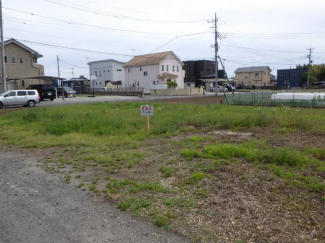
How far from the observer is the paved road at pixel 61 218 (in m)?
3.48

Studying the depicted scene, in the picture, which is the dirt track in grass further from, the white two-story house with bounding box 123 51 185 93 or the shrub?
the white two-story house with bounding box 123 51 185 93

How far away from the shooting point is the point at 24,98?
22562 mm

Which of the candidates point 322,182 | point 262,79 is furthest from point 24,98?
point 262,79

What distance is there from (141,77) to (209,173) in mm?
50586

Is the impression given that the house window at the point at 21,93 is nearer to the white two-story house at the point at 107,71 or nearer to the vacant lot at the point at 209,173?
the vacant lot at the point at 209,173

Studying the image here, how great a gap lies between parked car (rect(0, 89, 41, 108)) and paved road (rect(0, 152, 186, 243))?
18.7 m

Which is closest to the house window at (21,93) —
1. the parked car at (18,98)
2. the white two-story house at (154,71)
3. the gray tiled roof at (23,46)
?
the parked car at (18,98)

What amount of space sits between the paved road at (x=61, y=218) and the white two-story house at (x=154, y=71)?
4449 centimetres

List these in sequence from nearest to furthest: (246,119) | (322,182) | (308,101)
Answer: (322,182) < (246,119) < (308,101)

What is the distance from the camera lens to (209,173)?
5.34 m

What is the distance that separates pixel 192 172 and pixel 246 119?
5879 millimetres

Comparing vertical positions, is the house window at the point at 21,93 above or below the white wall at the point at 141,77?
below

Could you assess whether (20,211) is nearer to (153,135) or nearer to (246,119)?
(153,135)

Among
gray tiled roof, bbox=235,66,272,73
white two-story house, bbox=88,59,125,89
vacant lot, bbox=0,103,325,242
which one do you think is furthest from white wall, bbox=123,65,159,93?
vacant lot, bbox=0,103,325,242
